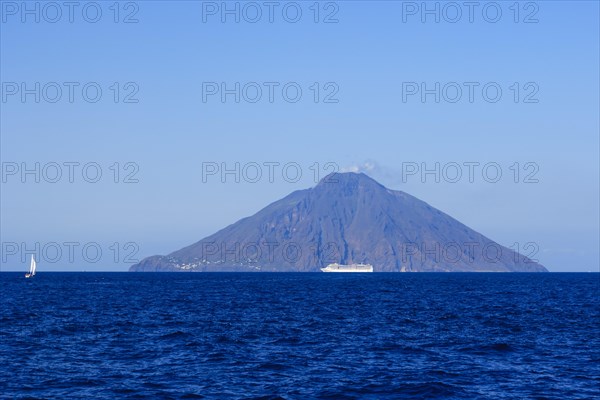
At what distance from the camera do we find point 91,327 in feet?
255

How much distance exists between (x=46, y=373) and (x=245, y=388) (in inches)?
509

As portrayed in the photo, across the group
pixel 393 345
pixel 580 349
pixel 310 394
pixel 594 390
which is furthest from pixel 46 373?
pixel 580 349

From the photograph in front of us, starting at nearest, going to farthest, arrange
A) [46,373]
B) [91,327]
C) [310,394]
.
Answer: [310,394] < [46,373] < [91,327]

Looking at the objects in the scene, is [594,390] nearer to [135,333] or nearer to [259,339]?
[259,339]

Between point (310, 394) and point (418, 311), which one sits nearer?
point (310, 394)

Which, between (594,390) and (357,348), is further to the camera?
(357,348)

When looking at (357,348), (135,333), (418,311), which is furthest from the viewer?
(418,311)

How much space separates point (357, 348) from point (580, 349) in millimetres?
16679

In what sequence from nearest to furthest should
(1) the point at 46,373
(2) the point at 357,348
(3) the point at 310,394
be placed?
(3) the point at 310,394
(1) the point at 46,373
(2) the point at 357,348

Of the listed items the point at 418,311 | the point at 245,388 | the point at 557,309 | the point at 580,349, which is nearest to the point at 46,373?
the point at 245,388

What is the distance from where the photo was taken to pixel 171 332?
7281 centimetres

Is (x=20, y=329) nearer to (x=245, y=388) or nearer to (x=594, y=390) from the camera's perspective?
(x=245, y=388)

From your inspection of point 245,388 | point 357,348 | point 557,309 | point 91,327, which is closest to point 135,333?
point 91,327

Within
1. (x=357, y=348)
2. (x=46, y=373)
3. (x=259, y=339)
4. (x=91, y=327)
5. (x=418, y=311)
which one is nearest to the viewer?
(x=46, y=373)
